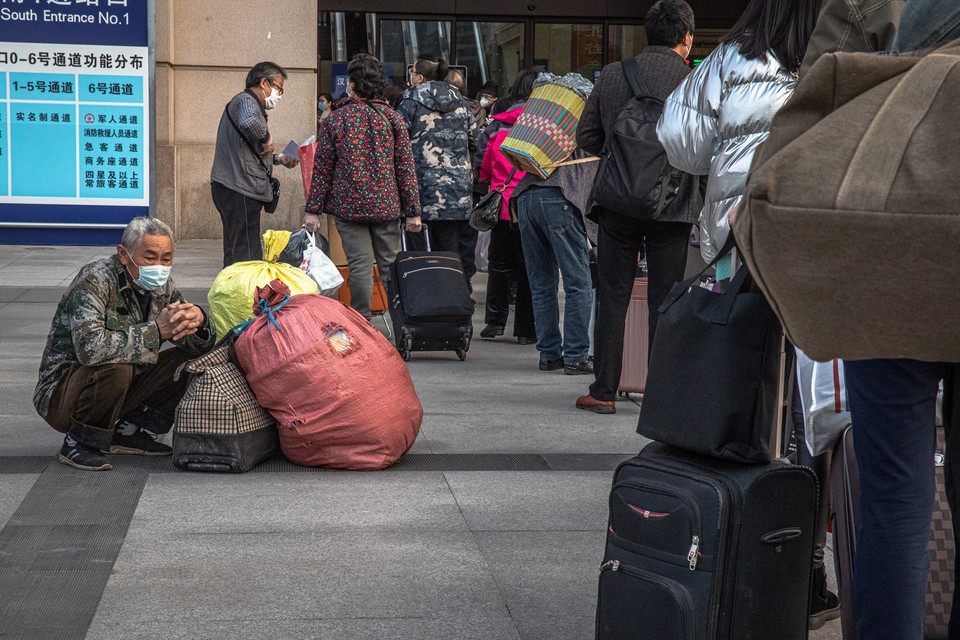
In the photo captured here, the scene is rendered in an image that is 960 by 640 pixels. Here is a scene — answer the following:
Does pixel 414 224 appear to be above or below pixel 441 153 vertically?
below

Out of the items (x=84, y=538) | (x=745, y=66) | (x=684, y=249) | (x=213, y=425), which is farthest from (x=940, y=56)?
(x=684, y=249)

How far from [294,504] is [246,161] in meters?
5.21

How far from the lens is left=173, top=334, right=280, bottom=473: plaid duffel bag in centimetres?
418

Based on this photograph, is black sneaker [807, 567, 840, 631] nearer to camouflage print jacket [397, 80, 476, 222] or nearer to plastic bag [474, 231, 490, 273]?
camouflage print jacket [397, 80, 476, 222]

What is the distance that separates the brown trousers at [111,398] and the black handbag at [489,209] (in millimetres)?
3005

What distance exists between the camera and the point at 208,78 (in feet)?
44.2

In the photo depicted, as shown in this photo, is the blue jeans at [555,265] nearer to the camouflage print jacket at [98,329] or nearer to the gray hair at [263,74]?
the camouflage print jacket at [98,329]

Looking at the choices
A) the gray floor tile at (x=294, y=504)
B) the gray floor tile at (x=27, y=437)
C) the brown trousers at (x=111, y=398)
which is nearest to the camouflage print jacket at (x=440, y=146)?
the gray floor tile at (x=27, y=437)

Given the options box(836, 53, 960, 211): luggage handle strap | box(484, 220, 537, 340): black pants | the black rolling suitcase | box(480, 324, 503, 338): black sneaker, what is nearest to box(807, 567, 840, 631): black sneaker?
box(836, 53, 960, 211): luggage handle strap

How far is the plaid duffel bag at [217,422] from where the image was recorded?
4.18 metres

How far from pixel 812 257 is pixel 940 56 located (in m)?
0.37

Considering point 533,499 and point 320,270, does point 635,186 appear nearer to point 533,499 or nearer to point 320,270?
point 533,499

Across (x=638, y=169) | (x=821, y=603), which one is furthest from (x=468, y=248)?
(x=821, y=603)

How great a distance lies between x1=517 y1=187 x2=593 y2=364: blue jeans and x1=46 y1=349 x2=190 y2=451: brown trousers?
2.50 meters
